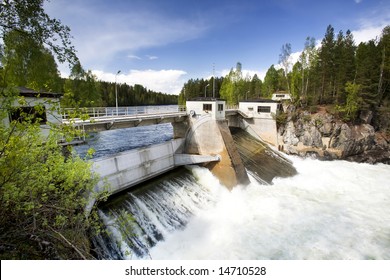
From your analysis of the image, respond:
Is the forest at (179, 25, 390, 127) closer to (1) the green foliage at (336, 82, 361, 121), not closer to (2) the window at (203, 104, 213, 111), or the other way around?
(1) the green foliage at (336, 82, 361, 121)

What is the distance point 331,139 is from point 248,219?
22.3 metres

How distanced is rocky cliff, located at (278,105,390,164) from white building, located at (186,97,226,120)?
14.2 m

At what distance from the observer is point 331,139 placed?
31.1 metres

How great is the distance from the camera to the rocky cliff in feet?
101

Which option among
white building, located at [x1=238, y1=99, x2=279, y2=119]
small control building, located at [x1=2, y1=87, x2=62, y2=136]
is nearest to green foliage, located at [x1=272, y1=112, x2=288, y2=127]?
white building, located at [x1=238, y1=99, x2=279, y2=119]

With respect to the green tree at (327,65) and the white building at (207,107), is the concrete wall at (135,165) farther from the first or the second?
the green tree at (327,65)

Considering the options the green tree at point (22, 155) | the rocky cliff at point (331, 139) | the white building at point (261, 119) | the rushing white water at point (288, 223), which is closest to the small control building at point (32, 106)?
the green tree at point (22, 155)

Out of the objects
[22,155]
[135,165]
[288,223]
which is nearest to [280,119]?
[288,223]

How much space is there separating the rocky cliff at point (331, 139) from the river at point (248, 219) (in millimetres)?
7999

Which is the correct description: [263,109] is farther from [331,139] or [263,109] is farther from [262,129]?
[331,139]

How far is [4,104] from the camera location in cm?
469

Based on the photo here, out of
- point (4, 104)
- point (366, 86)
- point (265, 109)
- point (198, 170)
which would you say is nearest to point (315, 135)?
point (265, 109)

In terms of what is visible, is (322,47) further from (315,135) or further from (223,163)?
(223,163)

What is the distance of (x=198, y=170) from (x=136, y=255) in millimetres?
10840
